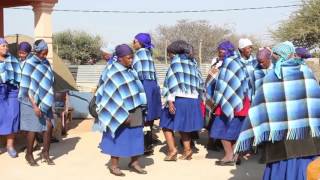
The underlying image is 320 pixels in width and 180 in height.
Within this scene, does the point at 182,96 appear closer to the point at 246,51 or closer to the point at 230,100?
the point at 230,100

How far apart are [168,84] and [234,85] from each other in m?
0.96

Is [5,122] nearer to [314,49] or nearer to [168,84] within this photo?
[168,84]

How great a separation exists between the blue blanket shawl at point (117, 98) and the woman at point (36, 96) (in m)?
1.08

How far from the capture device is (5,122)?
8266mm

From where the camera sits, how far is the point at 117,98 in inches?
261

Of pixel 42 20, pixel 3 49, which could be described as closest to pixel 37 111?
pixel 3 49

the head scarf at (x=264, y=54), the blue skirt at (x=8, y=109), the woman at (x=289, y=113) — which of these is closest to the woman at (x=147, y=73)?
the blue skirt at (x=8, y=109)

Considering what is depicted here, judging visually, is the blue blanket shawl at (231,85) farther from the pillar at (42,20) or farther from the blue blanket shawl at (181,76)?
the pillar at (42,20)

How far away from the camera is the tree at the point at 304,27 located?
19891 mm

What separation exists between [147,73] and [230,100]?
4.41 feet

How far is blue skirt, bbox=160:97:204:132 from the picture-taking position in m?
7.69

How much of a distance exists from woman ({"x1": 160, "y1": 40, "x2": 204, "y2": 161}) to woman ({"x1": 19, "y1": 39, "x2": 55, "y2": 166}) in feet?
5.25

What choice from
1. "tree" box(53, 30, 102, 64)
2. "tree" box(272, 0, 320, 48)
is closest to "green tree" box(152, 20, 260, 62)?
"tree" box(53, 30, 102, 64)

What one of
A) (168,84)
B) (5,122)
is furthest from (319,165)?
(5,122)
